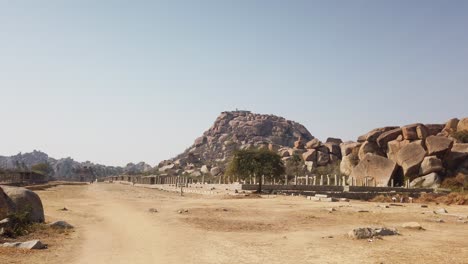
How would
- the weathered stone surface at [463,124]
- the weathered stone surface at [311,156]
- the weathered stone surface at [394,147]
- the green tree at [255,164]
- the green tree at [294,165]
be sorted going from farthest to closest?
the weathered stone surface at [311,156] < the green tree at [294,165] < the weathered stone surface at [463,124] < the weathered stone surface at [394,147] < the green tree at [255,164]

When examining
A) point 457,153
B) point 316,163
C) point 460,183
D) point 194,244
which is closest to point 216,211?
point 194,244

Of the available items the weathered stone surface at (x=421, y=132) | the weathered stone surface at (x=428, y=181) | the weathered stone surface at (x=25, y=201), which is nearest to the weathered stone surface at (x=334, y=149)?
the weathered stone surface at (x=421, y=132)

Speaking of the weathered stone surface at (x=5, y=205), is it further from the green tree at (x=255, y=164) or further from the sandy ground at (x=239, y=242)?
the green tree at (x=255, y=164)

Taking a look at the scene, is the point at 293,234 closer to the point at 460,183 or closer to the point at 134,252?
the point at 134,252

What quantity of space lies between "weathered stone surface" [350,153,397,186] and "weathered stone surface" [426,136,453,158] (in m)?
6.06

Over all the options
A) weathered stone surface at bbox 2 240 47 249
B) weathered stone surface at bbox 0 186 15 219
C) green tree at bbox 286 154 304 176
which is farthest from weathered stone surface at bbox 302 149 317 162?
weathered stone surface at bbox 2 240 47 249

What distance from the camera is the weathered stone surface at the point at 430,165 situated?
61.8 m

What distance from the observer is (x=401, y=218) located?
2253 centimetres

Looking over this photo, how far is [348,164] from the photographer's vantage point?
83438 millimetres

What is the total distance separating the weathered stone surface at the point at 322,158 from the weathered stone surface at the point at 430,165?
3485 centimetres

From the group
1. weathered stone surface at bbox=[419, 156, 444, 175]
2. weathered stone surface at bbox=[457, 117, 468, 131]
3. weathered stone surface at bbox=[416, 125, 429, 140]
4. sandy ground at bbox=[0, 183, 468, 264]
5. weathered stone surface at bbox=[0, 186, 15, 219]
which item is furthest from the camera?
weathered stone surface at bbox=[457, 117, 468, 131]

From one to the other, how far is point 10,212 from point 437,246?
1523 centimetres

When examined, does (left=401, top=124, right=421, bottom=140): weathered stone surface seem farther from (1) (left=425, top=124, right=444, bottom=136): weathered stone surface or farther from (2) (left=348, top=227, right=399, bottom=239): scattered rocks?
(2) (left=348, top=227, right=399, bottom=239): scattered rocks

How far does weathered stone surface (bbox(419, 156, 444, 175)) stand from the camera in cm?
6184
